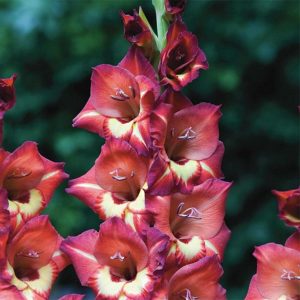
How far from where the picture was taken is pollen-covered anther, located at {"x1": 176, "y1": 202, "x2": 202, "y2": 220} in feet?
4.41

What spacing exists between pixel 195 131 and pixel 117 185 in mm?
135

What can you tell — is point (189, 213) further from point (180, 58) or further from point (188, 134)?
point (180, 58)

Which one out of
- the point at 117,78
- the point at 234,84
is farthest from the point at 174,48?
the point at 234,84

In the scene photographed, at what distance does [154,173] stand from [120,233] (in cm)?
10

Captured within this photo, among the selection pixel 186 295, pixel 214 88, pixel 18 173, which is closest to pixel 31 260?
pixel 18 173

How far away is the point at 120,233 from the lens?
1311 mm

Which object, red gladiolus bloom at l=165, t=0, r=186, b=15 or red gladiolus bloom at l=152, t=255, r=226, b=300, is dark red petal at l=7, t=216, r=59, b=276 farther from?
red gladiolus bloom at l=165, t=0, r=186, b=15

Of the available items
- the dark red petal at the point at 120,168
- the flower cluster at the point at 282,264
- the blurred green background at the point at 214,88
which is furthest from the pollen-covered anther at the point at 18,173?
the blurred green background at the point at 214,88

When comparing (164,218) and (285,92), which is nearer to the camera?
(164,218)

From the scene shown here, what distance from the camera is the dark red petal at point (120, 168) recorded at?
52.1 inches

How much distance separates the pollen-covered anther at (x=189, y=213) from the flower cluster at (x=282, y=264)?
10 cm

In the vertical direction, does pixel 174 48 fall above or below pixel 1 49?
above

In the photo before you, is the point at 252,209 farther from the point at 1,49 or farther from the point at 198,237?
the point at 198,237

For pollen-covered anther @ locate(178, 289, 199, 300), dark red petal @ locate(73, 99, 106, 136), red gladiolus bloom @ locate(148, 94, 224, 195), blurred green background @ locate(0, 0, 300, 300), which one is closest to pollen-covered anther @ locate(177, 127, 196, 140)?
red gladiolus bloom @ locate(148, 94, 224, 195)
